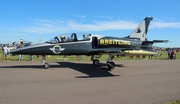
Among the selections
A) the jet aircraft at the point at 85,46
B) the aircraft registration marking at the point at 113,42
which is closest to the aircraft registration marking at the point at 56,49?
the jet aircraft at the point at 85,46

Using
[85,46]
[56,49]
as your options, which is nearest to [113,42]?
[85,46]

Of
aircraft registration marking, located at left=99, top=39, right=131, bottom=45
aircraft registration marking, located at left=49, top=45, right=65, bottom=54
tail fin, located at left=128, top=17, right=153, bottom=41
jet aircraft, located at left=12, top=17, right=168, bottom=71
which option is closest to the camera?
jet aircraft, located at left=12, top=17, right=168, bottom=71

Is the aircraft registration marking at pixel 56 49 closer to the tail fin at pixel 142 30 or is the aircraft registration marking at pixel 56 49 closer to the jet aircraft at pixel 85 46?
the jet aircraft at pixel 85 46

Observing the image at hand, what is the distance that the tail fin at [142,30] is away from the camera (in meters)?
17.6

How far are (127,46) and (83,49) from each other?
432 cm

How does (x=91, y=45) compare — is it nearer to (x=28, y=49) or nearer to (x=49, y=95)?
(x=28, y=49)

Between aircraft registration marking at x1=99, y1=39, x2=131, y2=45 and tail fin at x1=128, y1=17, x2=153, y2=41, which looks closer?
aircraft registration marking at x1=99, y1=39, x2=131, y2=45

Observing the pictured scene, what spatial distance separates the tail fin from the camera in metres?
17.6

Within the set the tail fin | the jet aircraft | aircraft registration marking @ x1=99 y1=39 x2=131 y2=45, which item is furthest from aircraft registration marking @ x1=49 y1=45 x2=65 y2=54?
the tail fin

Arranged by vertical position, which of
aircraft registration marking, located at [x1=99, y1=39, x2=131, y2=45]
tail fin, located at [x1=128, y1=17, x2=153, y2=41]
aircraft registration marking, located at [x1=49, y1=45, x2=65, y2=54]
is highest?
tail fin, located at [x1=128, y1=17, x2=153, y2=41]

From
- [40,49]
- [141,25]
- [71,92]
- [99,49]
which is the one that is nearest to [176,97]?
[71,92]

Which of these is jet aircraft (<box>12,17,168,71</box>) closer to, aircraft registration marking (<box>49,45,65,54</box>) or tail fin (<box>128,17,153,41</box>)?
aircraft registration marking (<box>49,45,65,54</box>)

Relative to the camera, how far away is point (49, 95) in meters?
6.09

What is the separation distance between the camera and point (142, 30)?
58.7ft
